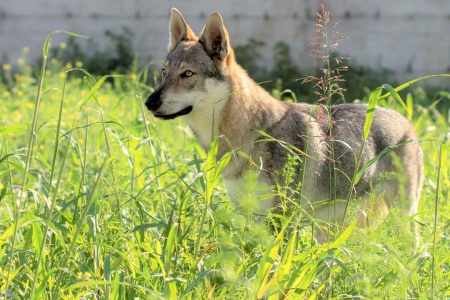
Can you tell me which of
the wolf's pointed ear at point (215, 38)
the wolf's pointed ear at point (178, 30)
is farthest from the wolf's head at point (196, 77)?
the wolf's pointed ear at point (178, 30)

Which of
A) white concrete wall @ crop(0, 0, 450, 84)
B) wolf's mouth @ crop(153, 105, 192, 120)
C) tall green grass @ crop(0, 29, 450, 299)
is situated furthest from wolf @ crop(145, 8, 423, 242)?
white concrete wall @ crop(0, 0, 450, 84)

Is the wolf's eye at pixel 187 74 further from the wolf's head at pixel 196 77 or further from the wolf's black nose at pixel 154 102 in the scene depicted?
the wolf's black nose at pixel 154 102

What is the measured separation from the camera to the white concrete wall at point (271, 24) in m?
11.7

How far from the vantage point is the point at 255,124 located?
479 centimetres

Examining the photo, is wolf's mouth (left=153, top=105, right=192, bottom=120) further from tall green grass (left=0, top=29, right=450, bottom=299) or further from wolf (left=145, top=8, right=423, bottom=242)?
tall green grass (left=0, top=29, right=450, bottom=299)

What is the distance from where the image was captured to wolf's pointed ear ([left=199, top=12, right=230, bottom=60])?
488 cm

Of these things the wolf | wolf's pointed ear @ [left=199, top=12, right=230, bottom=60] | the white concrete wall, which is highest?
wolf's pointed ear @ [left=199, top=12, right=230, bottom=60]

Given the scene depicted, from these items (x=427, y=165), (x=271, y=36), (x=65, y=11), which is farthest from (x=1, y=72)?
(x=427, y=165)

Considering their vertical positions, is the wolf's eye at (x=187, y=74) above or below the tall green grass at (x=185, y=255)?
above

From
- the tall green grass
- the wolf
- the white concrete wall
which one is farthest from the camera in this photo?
the white concrete wall

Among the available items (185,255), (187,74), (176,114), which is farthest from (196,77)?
(185,255)

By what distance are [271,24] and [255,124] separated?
7.51 meters

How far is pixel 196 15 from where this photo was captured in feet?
40.0

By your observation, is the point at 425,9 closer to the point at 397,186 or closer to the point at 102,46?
the point at 102,46
